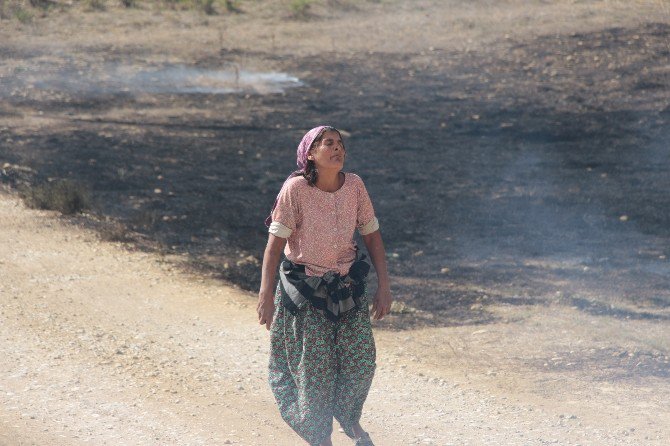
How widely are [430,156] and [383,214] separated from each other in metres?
2.44

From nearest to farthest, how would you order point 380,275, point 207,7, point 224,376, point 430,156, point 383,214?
point 380,275, point 224,376, point 383,214, point 430,156, point 207,7

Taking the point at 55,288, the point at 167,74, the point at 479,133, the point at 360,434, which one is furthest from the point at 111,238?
the point at 167,74

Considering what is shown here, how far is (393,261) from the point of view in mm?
8914

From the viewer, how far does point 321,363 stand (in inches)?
170

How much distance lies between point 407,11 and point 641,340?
51.9ft

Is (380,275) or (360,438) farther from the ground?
(380,275)

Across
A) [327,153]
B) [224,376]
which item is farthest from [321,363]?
[224,376]

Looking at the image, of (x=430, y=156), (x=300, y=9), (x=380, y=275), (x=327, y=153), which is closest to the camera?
(x=327, y=153)

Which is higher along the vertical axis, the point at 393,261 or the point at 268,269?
the point at 268,269

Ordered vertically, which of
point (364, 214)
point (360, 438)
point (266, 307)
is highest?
point (364, 214)

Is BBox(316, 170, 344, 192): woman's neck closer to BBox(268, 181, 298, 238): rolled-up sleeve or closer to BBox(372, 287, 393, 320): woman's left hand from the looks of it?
BBox(268, 181, 298, 238): rolled-up sleeve

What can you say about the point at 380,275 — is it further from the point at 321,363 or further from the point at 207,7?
the point at 207,7

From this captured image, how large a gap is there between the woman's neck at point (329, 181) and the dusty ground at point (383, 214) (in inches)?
48.6

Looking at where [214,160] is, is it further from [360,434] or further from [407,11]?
[407,11]
